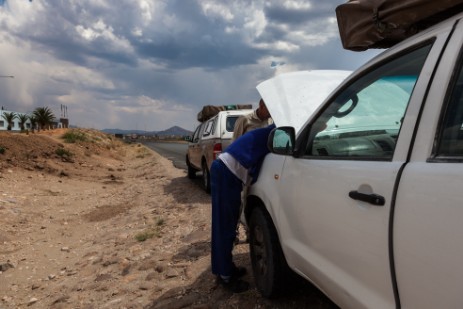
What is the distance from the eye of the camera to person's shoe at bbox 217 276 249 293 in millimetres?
3982

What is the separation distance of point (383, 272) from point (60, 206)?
10.1 m

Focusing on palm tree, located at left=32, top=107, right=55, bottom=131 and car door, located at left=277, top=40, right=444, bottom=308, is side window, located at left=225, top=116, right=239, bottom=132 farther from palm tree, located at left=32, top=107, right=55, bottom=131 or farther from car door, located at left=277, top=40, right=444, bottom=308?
palm tree, located at left=32, top=107, right=55, bottom=131

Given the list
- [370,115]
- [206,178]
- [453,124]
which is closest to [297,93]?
[370,115]

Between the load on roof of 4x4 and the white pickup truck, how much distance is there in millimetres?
88

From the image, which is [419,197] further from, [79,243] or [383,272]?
[79,243]

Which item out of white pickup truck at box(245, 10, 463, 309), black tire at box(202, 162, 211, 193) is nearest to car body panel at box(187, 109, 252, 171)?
black tire at box(202, 162, 211, 193)

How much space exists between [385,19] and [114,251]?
5.17 meters

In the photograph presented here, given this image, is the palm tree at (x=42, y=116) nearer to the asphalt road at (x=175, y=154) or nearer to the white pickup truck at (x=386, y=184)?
the asphalt road at (x=175, y=154)

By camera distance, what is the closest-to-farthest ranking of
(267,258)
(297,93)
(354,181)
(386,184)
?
(386,184)
(354,181)
(267,258)
(297,93)

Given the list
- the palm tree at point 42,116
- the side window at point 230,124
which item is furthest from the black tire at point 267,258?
the palm tree at point 42,116

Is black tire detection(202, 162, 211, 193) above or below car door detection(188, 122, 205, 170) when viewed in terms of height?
below

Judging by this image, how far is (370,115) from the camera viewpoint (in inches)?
97.7

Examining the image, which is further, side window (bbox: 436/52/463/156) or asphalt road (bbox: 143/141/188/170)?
asphalt road (bbox: 143/141/188/170)

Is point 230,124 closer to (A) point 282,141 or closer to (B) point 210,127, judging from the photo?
(B) point 210,127
